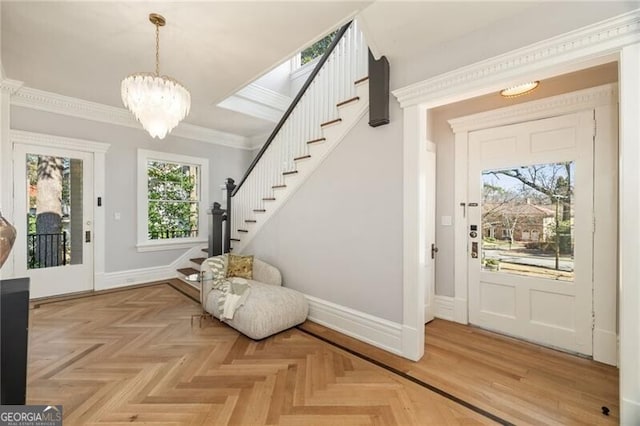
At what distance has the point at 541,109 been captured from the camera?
268cm

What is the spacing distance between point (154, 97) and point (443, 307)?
365 cm

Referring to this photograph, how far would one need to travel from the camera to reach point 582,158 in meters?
2.48

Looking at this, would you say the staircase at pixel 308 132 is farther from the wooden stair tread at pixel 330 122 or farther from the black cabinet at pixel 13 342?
the black cabinet at pixel 13 342

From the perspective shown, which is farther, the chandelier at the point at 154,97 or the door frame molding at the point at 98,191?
the door frame molding at the point at 98,191

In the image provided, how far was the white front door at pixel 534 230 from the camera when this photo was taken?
2488 mm

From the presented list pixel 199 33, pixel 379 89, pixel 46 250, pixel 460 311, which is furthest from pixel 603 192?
pixel 46 250

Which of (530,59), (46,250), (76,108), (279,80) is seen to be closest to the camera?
(530,59)

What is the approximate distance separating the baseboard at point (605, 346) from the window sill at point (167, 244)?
565cm

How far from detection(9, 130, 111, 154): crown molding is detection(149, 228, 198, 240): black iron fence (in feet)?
5.05

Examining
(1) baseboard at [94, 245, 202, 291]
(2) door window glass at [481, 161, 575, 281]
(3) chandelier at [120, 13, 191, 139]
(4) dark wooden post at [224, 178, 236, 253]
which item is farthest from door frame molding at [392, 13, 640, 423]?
(1) baseboard at [94, 245, 202, 291]

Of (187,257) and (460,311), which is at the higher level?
(187,257)

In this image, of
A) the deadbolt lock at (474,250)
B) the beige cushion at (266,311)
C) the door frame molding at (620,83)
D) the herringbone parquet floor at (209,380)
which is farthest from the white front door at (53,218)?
the deadbolt lock at (474,250)

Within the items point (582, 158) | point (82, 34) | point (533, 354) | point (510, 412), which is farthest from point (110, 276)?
point (582, 158)

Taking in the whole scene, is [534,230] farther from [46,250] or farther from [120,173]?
[46,250]
